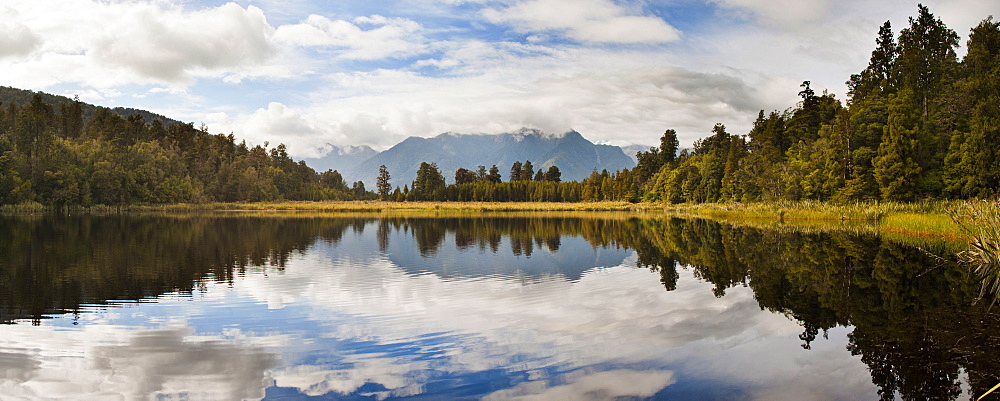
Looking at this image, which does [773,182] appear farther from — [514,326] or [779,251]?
[514,326]

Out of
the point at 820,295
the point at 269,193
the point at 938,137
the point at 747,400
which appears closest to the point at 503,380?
the point at 747,400

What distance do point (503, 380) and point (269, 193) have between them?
469 feet

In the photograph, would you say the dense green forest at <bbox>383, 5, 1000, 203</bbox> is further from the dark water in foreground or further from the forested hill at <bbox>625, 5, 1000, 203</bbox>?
the dark water in foreground

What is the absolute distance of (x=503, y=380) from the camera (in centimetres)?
916

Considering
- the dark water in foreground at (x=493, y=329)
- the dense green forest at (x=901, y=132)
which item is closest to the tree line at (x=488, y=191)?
the dense green forest at (x=901, y=132)

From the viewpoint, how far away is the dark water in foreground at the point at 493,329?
8945 mm

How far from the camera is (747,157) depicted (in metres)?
84.2

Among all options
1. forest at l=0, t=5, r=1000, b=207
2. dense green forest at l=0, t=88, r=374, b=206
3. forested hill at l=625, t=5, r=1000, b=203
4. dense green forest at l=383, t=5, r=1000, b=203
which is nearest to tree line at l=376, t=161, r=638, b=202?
forest at l=0, t=5, r=1000, b=207

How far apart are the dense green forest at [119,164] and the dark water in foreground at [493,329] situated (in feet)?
255

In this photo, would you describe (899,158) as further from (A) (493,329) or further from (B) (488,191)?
(B) (488,191)

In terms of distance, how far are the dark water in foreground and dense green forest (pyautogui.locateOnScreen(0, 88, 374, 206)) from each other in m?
77.6

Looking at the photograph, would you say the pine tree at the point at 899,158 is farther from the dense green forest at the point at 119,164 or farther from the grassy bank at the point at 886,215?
the dense green forest at the point at 119,164

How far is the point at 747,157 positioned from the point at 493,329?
8100 centimetres

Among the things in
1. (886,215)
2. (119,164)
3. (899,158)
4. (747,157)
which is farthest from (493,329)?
(119,164)
